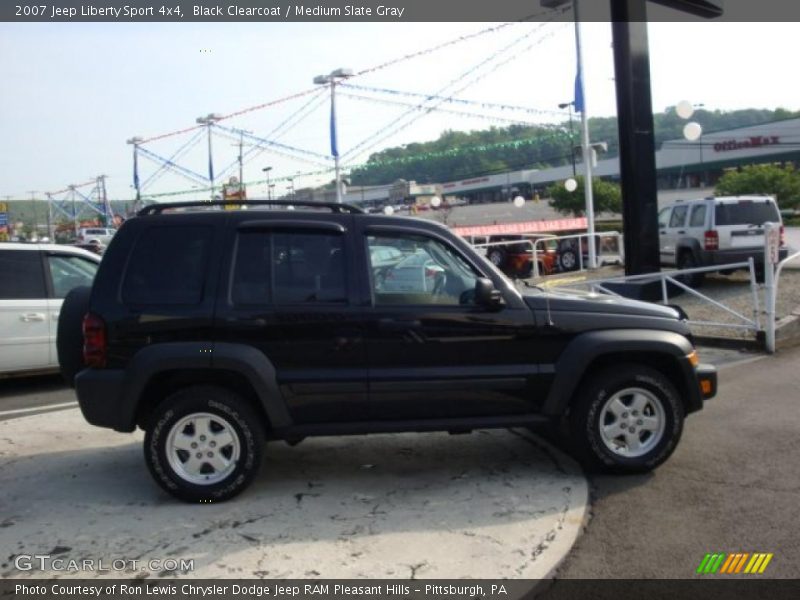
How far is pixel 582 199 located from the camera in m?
46.1

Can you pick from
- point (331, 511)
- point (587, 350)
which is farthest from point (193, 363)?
point (587, 350)

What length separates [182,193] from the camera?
42.1 m

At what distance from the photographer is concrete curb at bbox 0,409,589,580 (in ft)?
12.7

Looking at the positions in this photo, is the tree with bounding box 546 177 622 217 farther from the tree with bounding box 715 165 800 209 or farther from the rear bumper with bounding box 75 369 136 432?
the rear bumper with bounding box 75 369 136 432

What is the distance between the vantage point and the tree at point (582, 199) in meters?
44.5

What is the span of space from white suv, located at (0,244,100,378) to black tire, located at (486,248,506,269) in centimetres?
1507

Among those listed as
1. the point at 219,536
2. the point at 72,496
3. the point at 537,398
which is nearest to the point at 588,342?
the point at 537,398

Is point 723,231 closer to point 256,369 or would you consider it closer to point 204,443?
point 256,369

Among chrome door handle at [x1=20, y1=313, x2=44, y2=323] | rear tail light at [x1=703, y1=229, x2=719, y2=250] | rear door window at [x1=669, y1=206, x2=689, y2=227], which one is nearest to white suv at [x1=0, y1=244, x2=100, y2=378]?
chrome door handle at [x1=20, y1=313, x2=44, y2=323]

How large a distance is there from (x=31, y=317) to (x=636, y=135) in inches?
356

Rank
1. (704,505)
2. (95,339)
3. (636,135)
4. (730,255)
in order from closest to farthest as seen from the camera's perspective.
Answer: (704,505), (95,339), (636,135), (730,255)

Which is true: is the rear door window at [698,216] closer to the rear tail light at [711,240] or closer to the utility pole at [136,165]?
the rear tail light at [711,240]

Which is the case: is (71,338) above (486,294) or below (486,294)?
below

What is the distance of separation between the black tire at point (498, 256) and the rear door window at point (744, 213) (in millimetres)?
8340
